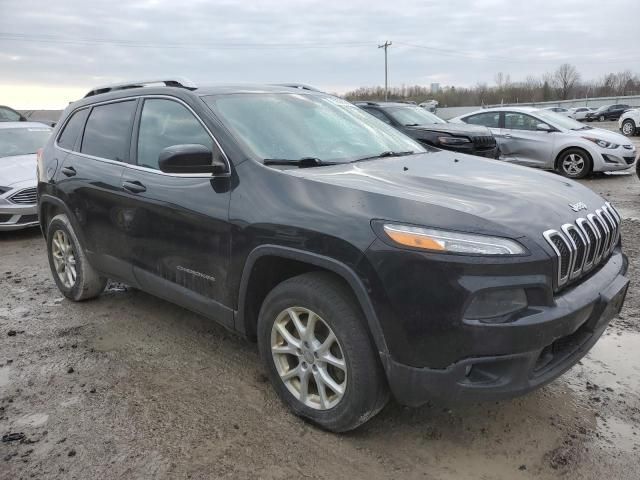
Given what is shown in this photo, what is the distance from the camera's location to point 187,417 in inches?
117

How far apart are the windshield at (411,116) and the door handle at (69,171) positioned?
6.99 m

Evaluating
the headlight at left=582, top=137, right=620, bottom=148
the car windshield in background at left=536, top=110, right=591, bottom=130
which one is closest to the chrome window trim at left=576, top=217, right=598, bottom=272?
the headlight at left=582, top=137, right=620, bottom=148

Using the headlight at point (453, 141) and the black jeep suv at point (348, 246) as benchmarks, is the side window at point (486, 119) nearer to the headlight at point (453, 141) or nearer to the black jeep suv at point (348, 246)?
the headlight at point (453, 141)

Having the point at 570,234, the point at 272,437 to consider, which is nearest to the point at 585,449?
the point at 570,234

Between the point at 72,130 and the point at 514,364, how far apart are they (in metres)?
4.06

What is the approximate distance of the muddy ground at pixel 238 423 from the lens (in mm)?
2553

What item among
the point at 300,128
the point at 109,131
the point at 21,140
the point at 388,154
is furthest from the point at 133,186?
the point at 21,140

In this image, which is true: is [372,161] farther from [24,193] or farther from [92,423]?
[24,193]

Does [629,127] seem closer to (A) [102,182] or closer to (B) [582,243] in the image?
(B) [582,243]

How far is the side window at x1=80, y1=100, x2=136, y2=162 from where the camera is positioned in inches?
155

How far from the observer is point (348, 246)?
2.45 meters

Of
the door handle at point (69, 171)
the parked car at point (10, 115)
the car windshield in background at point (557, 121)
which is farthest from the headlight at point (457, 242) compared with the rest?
the parked car at point (10, 115)

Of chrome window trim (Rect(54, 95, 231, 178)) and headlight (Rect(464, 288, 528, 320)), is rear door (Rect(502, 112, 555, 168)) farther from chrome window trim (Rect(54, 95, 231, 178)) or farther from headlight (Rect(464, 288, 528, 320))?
headlight (Rect(464, 288, 528, 320))

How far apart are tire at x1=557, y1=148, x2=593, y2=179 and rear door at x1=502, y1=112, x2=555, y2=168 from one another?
25 centimetres
